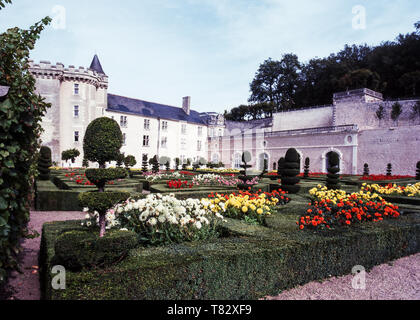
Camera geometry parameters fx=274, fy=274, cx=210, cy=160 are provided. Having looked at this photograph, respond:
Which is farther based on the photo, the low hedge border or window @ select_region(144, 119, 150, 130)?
window @ select_region(144, 119, 150, 130)

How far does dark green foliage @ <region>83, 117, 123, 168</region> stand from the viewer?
15.8 feet

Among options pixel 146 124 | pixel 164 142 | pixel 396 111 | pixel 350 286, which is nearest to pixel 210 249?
pixel 350 286

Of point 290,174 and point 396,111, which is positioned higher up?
point 396,111

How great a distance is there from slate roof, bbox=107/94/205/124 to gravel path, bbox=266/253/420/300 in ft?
110

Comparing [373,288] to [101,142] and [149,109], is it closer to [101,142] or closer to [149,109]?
[101,142]

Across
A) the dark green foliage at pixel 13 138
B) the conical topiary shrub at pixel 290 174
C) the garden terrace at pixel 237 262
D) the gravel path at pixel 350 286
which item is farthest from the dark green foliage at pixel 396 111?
the dark green foliage at pixel 13 138

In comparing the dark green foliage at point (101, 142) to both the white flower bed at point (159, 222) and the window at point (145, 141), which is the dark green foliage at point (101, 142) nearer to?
the white flower bed at point (159, 222)

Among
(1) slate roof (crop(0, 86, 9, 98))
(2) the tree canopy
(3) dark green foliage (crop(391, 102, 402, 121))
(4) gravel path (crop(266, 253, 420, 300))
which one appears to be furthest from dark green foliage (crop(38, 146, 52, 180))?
(2) the tree canopy

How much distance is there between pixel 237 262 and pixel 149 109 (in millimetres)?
37928

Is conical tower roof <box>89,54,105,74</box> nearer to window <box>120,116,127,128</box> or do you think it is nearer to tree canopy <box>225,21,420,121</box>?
window <box>120,116,127,128</box>

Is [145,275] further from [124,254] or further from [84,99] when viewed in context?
[84,99]

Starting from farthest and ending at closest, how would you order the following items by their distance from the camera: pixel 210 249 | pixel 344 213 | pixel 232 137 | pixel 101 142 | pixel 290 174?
pixel 232 137, pixel 290 174, pixel 344 213, pixel 101 142, pixel 210 249

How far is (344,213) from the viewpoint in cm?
600
